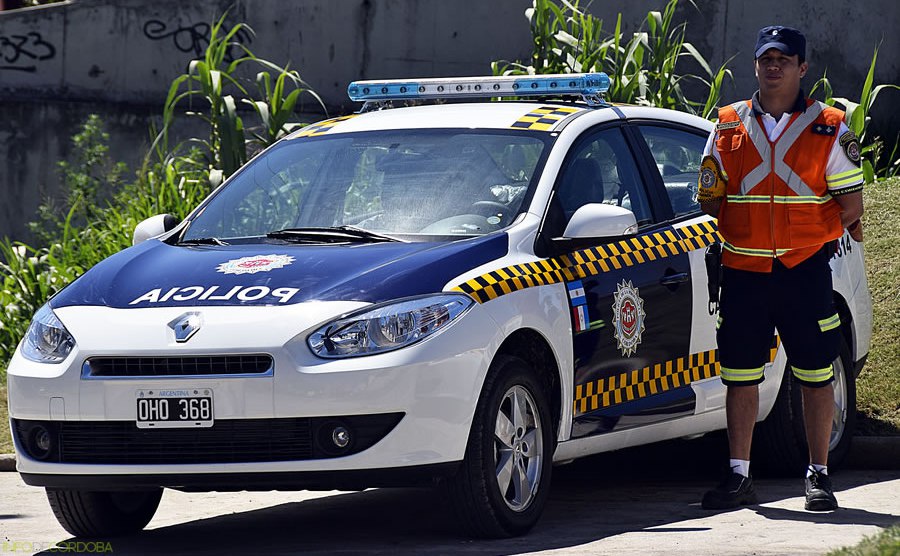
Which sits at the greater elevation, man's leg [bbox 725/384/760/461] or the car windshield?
the car windshield

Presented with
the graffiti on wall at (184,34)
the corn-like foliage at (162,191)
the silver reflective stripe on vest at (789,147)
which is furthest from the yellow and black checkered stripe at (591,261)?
the graffiti on wall at (184,34)

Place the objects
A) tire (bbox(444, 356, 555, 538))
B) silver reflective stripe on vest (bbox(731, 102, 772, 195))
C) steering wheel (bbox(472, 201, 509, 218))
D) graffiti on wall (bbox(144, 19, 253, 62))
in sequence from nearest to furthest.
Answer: tire (bbox(444, 356, 555, 538)) → steering wheel (bbox(472, 201, 509, 218)) → silver reflective stripe on vest (bbox(731, 102, 772, 195)) → graffiti on wall (bbox(144, 19, 253, 62))

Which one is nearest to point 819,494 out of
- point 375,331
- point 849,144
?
point 849,144

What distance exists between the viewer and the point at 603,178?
273 inches

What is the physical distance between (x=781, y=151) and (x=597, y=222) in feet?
2.73

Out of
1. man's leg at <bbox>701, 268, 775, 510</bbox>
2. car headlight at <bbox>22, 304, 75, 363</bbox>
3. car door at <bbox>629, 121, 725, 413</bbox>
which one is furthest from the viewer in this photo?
car door at <bbox>629, 121, 725, 413</bbox>

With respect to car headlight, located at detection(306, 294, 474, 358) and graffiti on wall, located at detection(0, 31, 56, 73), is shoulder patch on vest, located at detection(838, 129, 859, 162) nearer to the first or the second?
car headlight, located at detection(306, 294, 474, 358)

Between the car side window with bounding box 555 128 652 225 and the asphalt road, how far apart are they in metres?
1.27

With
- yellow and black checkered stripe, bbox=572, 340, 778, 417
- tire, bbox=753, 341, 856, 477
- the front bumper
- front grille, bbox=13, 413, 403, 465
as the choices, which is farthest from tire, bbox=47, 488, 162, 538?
tire, bbox=753, 341, 856, 477

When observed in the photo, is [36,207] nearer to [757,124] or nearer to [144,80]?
[144,80]

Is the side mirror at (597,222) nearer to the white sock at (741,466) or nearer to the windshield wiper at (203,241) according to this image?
the white sock at (741,466)

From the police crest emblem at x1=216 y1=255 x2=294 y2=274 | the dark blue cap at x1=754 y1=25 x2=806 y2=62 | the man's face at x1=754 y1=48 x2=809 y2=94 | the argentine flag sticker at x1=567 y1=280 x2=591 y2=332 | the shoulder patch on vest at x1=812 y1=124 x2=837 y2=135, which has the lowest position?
the argentine flag sticker at x1=567 y1=280 x2=591 y2=332

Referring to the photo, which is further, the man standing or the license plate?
the man standing

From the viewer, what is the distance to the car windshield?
640cm
